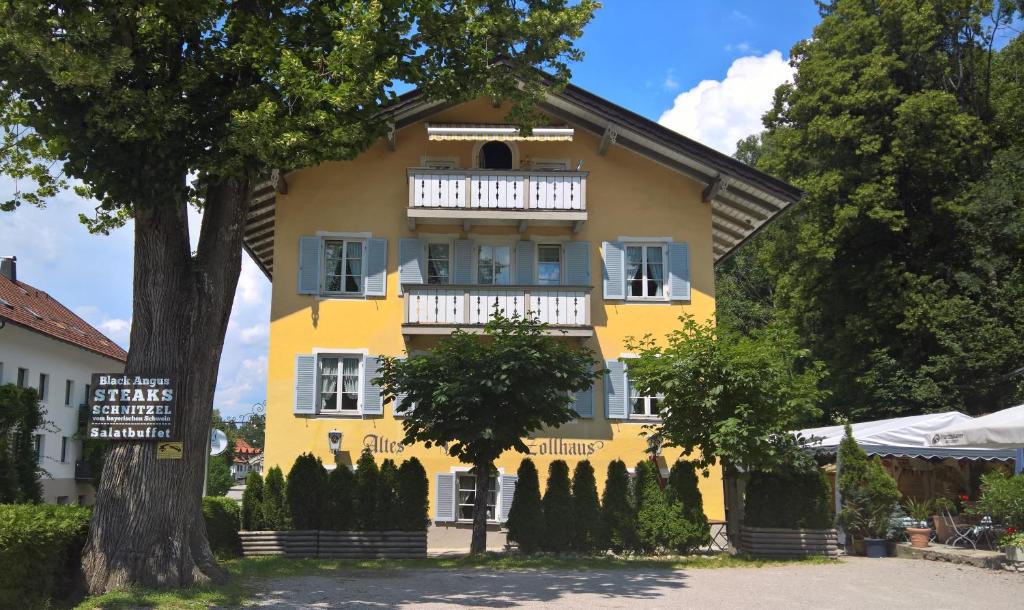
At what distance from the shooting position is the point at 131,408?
12414 millimetres

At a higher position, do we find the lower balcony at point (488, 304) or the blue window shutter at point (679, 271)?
the blue window shutter at point (679, 271)

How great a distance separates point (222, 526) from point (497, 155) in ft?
38.3

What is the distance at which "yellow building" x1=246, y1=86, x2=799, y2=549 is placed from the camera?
75.7 ft

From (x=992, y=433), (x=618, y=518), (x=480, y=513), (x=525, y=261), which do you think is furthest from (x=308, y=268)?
(x=992, y=433)

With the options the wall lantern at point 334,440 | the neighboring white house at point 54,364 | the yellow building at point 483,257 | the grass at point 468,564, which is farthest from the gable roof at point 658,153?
the neighboring white house at point 54,364

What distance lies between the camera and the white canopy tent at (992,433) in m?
14.5

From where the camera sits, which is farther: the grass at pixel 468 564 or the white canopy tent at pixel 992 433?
the grass at pixel 468 564

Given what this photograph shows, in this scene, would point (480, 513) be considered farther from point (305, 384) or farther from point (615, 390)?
point (305, 384)

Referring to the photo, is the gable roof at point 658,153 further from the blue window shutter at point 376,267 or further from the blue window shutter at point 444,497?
the blue window shutter at point 444,497

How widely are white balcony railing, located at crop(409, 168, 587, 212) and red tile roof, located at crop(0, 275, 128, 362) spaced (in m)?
11.9

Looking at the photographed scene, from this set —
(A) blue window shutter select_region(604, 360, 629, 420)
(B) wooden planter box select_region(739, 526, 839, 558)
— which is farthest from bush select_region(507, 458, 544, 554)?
(A) blue window shutter select_region(604, 360, 629, 420)

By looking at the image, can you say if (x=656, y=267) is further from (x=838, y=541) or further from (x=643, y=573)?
(x=643, y=573)

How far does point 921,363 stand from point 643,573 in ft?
62.1

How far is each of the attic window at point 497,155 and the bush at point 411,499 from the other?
29.4ft
